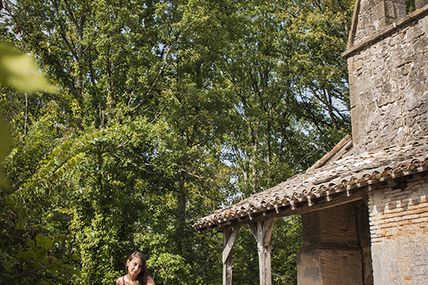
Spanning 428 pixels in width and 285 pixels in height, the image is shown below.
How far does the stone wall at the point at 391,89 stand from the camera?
10.2 metres

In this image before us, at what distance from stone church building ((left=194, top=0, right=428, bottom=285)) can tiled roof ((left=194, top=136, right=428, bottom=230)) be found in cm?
2

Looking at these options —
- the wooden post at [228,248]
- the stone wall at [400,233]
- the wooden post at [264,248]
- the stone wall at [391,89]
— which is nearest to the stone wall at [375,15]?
the stone wall at [391,89]

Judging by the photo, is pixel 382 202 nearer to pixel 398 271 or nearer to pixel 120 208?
pixel 398 271

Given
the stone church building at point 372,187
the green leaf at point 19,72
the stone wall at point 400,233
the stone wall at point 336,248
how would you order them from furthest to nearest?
1. the stone wall at point 336,248
2. the stone church building at point 372,187
3. the stone wall at point 400,233
4. the green leaf at point 19,72

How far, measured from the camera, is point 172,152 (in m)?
17.5

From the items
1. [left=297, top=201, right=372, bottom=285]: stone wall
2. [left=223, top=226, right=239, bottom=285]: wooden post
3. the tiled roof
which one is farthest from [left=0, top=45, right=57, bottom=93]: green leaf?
[left=297, top=201, right=372, bottom=285]: stone wall

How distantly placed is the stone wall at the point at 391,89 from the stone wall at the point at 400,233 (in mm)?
2286

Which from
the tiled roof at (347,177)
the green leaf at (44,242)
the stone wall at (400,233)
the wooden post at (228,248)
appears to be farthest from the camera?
the wooden post at (228,248)

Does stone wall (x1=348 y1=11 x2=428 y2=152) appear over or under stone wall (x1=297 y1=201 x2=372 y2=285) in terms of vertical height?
over

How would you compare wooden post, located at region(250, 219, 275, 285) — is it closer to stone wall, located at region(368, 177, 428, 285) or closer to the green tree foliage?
stone wall, located at region(368, 177, 428, 285)

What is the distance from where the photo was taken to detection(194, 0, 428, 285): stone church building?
7.88 m

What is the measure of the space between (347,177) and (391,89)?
3724mm

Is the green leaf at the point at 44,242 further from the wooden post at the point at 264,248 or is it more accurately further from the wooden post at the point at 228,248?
the wooden post at the point at 228,248

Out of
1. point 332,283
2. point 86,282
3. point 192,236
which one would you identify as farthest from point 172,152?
point 332,283
